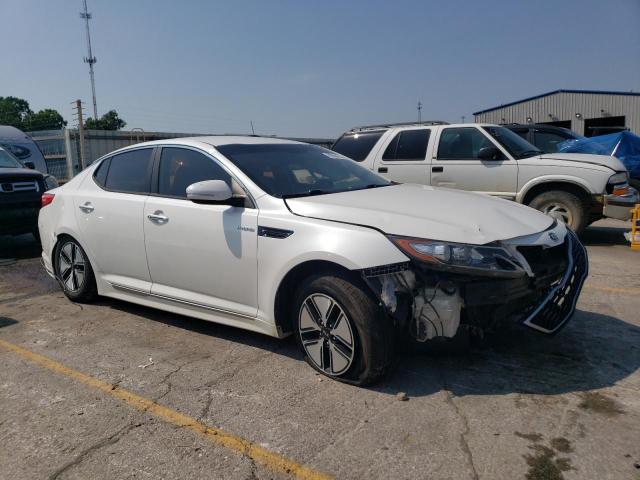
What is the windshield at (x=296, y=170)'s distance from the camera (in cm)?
394

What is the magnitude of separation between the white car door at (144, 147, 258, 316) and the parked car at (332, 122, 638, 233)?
475 centimetres

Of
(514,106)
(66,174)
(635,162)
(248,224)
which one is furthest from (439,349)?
(514,106)

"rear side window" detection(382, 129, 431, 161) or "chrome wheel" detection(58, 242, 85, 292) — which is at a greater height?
"rear side window" detection(382, 129, 431, 161)

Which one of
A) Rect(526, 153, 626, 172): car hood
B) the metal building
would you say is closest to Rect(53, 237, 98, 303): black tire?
Rect(526, 153, 626, 172): car hood

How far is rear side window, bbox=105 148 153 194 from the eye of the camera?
464cm

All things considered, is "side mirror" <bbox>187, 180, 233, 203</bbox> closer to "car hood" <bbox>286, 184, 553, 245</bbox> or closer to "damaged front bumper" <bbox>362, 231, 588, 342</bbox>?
"car hood" <bbox>286, 184, 553, 245</bbox>

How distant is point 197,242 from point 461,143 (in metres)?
5.71

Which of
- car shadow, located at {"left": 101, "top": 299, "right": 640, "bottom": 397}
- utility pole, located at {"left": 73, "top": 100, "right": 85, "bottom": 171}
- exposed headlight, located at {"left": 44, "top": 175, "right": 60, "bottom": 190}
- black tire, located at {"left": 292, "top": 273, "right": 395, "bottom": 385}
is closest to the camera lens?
black tire, located at {"left": 292, "top": 273, "right": 395, "bottom": 385}

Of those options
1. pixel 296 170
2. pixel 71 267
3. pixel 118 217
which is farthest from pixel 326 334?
pixel 71 267

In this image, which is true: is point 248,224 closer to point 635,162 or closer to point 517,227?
point 517,227

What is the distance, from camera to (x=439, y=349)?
3570 millimetres

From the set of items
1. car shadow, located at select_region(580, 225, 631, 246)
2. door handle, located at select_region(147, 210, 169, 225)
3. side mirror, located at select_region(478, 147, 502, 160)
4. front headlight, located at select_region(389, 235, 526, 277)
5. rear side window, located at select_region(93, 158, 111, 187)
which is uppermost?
side mirror, located at select_region(478, 147, 502, 160)

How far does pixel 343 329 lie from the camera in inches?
128

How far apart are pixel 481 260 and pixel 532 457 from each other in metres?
1.04
